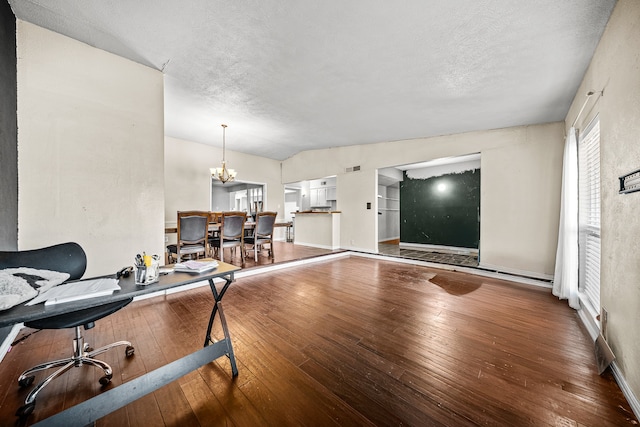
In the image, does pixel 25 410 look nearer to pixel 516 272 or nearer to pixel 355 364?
pixel 355 364

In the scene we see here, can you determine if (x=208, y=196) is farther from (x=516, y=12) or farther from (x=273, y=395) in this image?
(x=516, y=12)

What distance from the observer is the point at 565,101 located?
2.89m

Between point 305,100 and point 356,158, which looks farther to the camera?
point 356,158

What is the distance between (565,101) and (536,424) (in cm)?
371

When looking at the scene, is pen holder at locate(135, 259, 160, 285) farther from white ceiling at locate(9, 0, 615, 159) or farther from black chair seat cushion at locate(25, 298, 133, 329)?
white ceiling at locate(9, 0, 615, 159)

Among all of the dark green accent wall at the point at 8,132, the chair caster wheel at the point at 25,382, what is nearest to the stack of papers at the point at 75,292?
the chair caster wheel at the point at 25,382

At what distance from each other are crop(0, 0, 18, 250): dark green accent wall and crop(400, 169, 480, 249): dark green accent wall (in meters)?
7.18

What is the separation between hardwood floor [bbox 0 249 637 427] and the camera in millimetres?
1198

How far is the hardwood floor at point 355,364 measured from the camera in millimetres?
1198

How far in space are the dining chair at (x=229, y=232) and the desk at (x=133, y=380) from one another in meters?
2.49

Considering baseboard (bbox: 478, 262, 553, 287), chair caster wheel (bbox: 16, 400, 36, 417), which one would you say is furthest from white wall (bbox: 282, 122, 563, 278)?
chair caster wheel (bbox: 16, 400, 36, 417)

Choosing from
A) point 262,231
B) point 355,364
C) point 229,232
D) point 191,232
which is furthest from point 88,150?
point 355,364

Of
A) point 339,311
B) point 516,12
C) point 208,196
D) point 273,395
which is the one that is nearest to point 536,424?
point 273,395

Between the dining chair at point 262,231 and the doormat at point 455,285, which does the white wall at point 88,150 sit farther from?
the doormat at point 455,285
